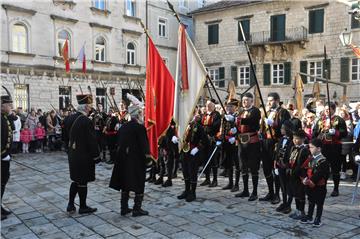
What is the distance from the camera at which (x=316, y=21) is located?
83.9ft

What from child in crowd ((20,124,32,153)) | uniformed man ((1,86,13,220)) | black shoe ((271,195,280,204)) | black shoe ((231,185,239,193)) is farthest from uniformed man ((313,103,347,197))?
child in crowd ((20,124,32,153))

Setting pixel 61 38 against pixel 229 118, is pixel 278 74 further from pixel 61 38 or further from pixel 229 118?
pixel 229 118

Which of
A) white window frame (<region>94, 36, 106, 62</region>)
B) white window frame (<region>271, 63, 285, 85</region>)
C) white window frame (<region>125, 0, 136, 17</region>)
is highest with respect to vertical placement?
white window frame (<region>125, 0, 136, 17</region>)

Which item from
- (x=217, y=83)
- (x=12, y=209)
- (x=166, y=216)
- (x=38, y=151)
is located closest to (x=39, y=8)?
(x=38, y=151)

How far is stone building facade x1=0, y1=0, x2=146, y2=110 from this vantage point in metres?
21.1

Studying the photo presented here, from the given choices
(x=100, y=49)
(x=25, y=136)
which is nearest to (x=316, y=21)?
(x=100, y=49)

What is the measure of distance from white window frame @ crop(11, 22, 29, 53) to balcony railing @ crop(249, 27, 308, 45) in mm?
16738

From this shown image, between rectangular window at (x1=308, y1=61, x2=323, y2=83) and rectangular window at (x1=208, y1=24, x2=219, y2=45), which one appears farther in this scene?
rectangular window at (x1=208, y1=24, x2=219, y2=45)

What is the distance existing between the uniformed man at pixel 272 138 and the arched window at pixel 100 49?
20952 millimetres

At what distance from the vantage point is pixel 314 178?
5254 mm

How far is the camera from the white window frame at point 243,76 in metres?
28.7

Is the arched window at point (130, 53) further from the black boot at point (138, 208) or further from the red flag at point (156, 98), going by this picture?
the black boot at point (138, 208)

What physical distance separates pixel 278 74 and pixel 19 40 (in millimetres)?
18580

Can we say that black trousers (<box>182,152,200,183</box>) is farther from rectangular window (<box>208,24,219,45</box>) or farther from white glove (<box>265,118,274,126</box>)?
rectangular window (<box>208,24,219,45</box>)
